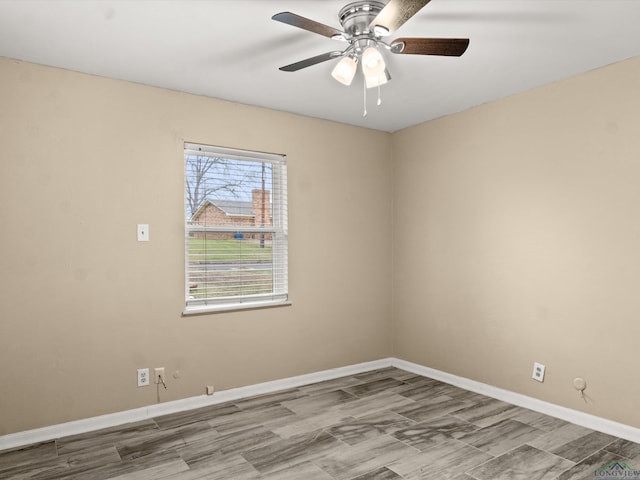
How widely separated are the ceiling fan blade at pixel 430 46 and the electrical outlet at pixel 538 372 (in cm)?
240

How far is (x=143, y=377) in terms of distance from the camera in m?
3.18

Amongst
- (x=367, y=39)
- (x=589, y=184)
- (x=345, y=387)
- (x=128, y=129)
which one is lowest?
(x=345, y=387)

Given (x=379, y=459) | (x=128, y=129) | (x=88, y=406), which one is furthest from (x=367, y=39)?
A: (x=88, y=406)

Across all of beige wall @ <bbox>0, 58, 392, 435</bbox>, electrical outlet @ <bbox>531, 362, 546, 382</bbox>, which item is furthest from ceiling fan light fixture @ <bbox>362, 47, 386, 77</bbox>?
electrical outlet @ <bbox>531, 362, 546, 382</bbox>

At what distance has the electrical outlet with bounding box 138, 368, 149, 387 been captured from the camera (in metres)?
3.17

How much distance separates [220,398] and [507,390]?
2.29 meters

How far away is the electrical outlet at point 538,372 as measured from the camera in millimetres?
3256

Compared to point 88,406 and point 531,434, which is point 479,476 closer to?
point 531,434

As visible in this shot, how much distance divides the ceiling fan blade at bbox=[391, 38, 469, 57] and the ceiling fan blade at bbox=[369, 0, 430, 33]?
9 cm

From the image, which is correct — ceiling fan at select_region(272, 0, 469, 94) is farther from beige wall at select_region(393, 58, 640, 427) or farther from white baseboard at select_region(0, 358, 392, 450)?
white baseboard at select_region(0, 358, 392, 450)

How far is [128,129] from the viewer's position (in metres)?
3.15

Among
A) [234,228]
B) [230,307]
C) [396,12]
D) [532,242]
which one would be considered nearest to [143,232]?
[234,228]

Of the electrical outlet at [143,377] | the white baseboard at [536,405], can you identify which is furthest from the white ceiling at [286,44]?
the white baseboard at [536,405]

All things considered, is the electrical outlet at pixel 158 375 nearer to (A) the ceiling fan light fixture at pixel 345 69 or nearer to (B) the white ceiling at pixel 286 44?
(B) the white ceiling at pixel 286 44
